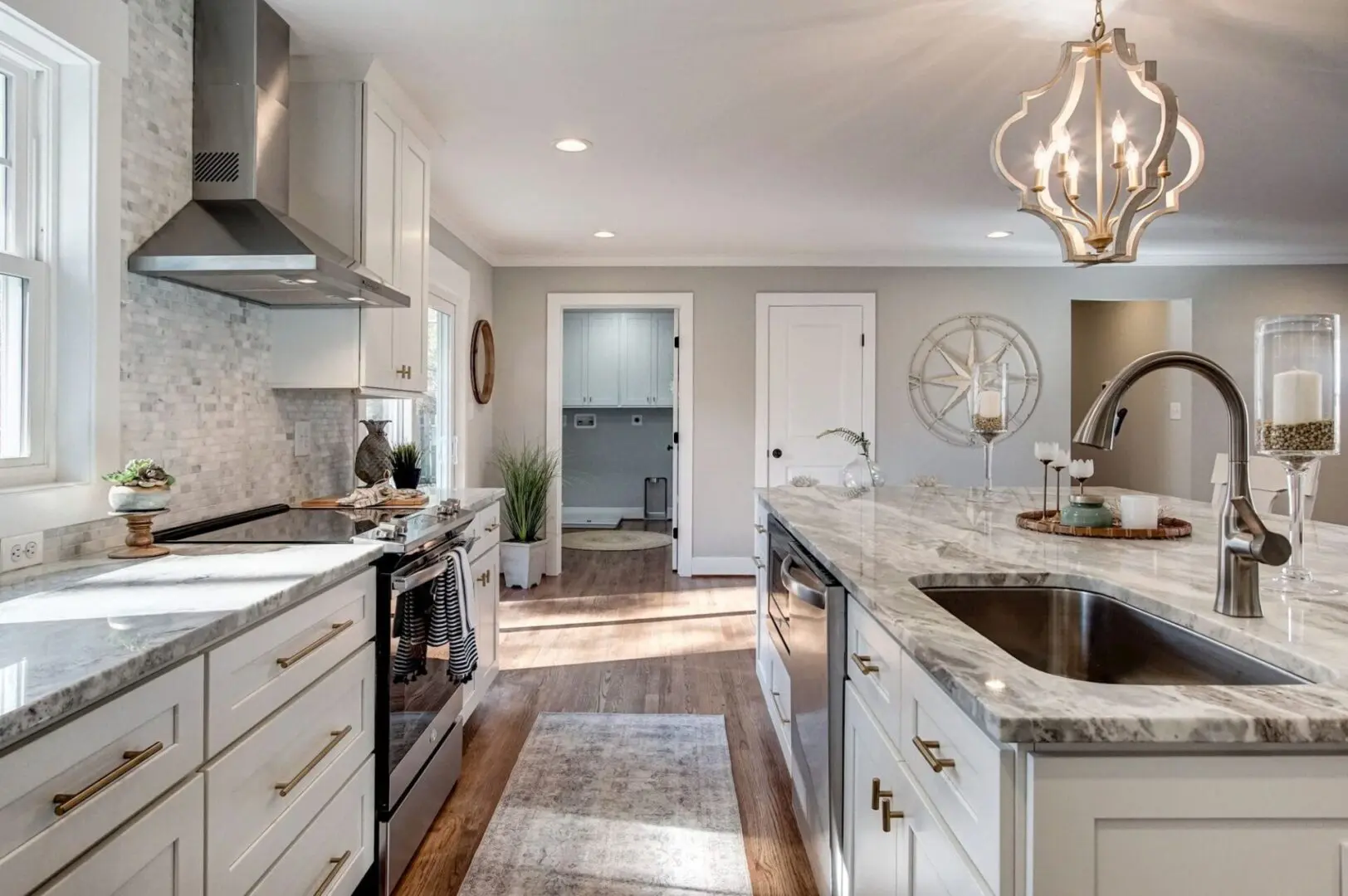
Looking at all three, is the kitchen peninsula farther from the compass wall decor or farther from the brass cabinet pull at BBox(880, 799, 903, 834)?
the compass wall decor

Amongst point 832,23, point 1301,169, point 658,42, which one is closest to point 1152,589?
point 832,23

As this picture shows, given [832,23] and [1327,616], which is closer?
[1327,616]

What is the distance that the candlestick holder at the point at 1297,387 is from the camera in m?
1.18

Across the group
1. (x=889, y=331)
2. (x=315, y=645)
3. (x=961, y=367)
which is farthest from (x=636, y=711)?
(x=961, y=367)

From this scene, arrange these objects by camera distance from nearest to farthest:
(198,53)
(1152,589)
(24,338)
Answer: (1152,589), (24,338), (198,53)

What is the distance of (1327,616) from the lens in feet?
3.84

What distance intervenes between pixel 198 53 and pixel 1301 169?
4.56 meters

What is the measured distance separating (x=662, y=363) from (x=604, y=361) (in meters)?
0.60

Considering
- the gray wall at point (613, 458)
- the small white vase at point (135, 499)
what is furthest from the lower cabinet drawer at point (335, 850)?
the gray wall at point (613, 458)

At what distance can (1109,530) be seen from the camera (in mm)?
1990

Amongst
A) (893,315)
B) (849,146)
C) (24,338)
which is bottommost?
(24,338)

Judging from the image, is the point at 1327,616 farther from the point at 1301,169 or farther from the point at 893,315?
the point at 893,315

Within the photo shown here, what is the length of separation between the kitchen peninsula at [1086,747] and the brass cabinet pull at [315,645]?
106cm

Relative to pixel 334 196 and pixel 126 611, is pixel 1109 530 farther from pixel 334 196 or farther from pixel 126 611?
pixel 334 196
